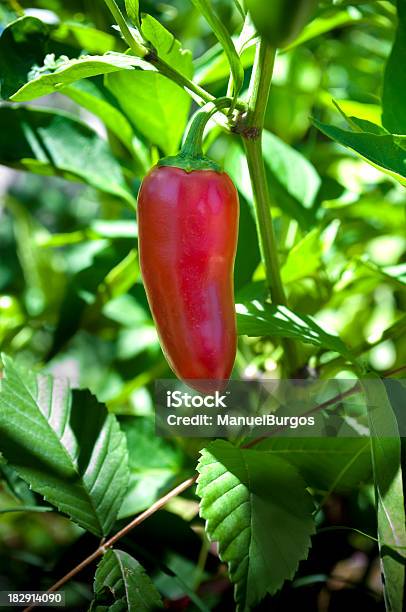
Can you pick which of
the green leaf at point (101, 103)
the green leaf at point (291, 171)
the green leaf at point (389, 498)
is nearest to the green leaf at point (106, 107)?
the green leaf at point (101, 103)

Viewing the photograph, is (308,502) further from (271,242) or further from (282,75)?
(282,75)

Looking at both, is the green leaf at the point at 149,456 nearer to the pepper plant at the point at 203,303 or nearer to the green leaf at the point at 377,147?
the pepper plant at the point at 203,303

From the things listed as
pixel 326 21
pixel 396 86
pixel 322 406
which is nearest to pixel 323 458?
pixel 322 406

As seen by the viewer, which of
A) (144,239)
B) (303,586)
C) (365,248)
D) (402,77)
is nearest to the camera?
(144,239)

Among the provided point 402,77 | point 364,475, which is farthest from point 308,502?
point 402,77

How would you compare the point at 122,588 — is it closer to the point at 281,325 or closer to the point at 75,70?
the point at 281,325

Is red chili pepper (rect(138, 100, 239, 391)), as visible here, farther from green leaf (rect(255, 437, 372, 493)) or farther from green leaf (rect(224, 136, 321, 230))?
green leaf (rect(224, 136, 321, 230))
